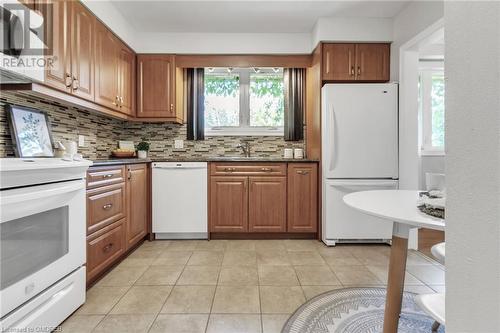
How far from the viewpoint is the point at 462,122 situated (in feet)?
1.49

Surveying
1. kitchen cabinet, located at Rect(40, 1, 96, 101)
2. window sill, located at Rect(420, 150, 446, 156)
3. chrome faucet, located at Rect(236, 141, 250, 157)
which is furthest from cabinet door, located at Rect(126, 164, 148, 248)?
window sill, located at Rect(420, 150, 446, 156)

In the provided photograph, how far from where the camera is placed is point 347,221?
2.79 meters

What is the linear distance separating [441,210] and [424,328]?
1.05m

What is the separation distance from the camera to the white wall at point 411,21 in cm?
228

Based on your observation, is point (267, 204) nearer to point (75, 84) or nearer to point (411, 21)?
point (75, 84)

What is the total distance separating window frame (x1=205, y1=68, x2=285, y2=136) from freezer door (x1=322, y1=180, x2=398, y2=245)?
3.70 ft

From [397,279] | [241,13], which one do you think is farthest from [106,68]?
[397,279]

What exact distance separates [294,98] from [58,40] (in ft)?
8.01

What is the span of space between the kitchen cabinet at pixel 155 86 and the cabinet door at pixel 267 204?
1375mm

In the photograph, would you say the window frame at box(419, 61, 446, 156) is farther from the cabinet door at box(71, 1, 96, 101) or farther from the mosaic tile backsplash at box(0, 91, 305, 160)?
the cabinet door at box(71, 1, 96, 101)

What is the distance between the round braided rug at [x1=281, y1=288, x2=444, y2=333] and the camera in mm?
1429

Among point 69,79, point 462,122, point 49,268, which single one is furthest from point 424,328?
point 69,79

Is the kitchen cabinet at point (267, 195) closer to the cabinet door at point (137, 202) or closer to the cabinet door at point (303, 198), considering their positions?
the cabinet door at point (303, 198)

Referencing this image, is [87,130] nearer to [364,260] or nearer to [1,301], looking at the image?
[1,301]
